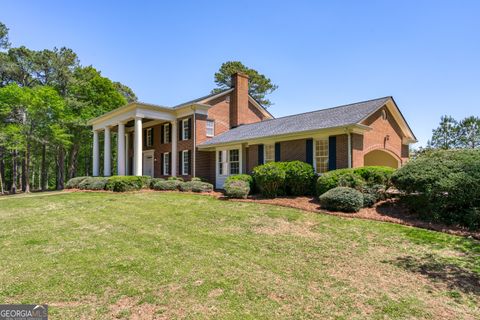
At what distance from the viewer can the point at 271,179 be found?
523 inches

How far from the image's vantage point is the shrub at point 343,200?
9.93 meters

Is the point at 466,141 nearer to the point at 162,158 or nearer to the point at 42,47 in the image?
the point at 162,158

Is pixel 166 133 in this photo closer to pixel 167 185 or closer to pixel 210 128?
pixel 210 128

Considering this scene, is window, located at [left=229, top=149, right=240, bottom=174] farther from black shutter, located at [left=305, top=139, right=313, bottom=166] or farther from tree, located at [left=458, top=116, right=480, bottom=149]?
tree, located at [left=458, top=116, right=480, bottom=149]

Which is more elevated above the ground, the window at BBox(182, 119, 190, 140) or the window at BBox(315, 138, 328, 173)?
the window at BBox(182, 119, 190, 140)

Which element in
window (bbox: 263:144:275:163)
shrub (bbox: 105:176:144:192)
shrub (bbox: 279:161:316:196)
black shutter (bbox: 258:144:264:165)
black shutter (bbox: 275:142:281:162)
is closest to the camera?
shrub (bbox: 279:161:316:196)

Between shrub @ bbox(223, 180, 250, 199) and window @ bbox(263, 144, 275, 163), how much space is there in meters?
3.24

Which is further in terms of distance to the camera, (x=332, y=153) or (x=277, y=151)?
(x=277, y=151)

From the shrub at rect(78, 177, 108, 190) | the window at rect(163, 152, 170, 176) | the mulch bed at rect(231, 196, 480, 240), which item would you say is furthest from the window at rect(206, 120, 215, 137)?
the mulch bed at rect(231, 196, 480, 240)

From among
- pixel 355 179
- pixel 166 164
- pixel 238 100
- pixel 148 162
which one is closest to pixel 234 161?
pixel 238 100

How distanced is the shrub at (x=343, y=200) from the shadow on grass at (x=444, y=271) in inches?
149

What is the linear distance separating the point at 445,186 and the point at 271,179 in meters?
6.68

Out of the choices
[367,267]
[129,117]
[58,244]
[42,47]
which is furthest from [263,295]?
[42,47]

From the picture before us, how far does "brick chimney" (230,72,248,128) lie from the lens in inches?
925
